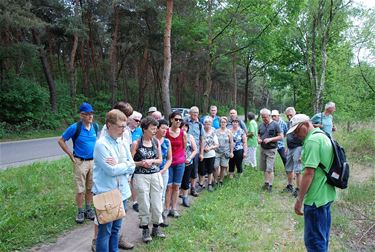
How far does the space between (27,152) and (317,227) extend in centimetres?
1159

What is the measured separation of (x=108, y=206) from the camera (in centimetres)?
354

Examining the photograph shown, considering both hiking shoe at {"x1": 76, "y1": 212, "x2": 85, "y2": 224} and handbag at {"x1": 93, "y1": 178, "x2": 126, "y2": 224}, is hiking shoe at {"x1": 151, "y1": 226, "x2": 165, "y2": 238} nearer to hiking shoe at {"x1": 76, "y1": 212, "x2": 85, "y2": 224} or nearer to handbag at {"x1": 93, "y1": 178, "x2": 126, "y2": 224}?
hiking shoe at {"x1": 76, "y1": 212, "x2": 85, "y2": 224}

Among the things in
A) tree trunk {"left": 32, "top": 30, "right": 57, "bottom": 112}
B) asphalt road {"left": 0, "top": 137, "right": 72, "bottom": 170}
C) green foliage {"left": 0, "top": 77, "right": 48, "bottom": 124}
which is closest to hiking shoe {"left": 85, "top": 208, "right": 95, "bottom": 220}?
asphalt road {"left": 0, "top": 137, "right": 72, "bottom": 170}

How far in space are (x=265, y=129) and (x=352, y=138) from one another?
9.88 meters

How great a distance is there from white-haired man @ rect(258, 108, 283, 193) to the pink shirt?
280 centimetres

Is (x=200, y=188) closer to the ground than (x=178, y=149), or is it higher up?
closer to the ground

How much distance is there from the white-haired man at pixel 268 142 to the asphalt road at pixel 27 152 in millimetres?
7132

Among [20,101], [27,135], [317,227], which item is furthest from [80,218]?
[20,101]

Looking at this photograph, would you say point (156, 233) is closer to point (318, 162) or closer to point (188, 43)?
point (318, 162)

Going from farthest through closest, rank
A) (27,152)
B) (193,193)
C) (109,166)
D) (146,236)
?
1. (27,152)
2. (193,193)
3. (146,236)
4. (109,166)

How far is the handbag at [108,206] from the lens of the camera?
351cm

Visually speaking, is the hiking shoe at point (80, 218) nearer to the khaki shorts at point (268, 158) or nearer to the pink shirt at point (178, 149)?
the pink shirt at point (178, 149)

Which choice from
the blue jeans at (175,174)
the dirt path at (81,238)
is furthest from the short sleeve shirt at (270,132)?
the dirt path at (81,238)

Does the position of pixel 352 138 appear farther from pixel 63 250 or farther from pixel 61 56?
pixel 61 56
